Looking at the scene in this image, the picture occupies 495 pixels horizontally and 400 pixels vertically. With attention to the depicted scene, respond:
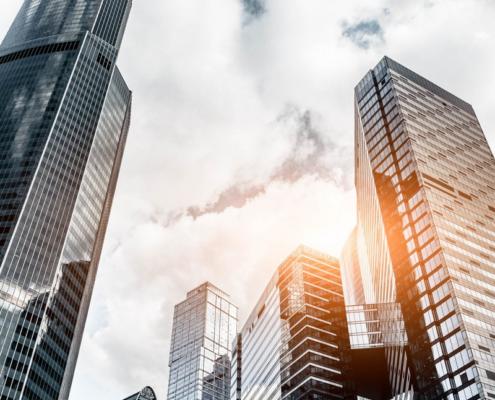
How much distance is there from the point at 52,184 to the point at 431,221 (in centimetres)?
9372

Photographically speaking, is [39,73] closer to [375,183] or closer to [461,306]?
[375,183]

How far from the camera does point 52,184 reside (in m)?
143

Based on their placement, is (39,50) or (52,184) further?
(39,50)

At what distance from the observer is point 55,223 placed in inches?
5433

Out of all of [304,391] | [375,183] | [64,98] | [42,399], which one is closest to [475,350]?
[304,391]

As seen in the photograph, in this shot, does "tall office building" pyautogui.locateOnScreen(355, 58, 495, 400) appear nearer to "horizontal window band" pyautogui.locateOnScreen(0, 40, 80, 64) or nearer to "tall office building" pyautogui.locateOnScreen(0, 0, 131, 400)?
"tall office building" pyautogui.locateOnScreen(0, 0, 131, 400)

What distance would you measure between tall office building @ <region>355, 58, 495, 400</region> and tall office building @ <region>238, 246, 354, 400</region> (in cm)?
1578

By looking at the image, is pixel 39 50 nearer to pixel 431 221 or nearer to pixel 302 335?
pixel 302 335

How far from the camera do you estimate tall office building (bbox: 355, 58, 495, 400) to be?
109375mm

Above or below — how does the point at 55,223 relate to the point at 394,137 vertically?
below

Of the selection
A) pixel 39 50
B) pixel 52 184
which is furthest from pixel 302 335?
pixel 39 50

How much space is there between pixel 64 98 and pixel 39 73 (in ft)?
54.5

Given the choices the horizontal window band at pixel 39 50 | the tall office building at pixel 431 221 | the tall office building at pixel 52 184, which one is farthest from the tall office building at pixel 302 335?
the horizontal window band at pixel 39 50

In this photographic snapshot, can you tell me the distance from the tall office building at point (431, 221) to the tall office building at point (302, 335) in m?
15.8
